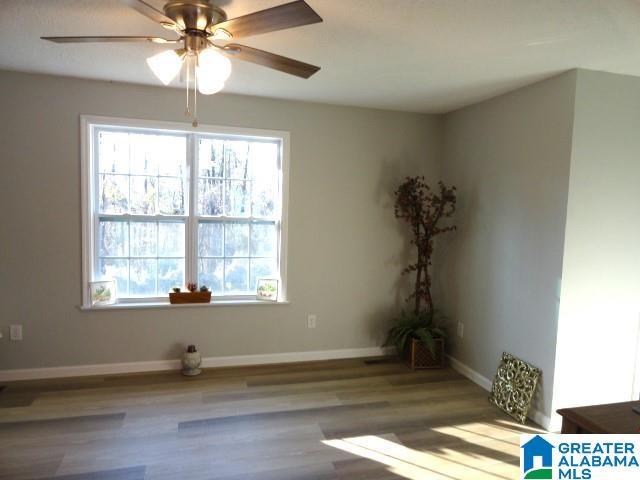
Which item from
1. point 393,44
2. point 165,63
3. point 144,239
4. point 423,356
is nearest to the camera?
point 165,63

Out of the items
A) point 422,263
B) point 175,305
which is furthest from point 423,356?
point 175,305

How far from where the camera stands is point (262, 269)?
3.66 m

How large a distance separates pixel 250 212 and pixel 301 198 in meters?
0.47

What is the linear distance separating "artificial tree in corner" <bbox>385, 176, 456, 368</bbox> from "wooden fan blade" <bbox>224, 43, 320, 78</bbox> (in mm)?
1978

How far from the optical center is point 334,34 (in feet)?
6.98

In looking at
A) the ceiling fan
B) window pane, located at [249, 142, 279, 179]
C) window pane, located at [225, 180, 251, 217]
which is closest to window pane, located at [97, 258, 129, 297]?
window pane, located at [225, 180, 251, 217]

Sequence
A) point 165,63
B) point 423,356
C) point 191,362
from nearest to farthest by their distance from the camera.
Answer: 1. point 165,63
2. point 191,362
3. point 423,356

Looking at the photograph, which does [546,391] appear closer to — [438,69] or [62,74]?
[438,69]

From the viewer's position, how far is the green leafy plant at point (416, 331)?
3.52 metres

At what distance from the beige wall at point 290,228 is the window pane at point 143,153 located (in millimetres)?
205

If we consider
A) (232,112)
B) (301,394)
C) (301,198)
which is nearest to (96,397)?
(301,394)

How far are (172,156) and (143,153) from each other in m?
0.23

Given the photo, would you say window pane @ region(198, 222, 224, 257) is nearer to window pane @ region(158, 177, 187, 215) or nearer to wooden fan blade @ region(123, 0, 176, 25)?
window pane @ region(158, 177, 187, 215)

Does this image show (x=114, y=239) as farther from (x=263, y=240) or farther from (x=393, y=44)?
(x=393, y=44)
